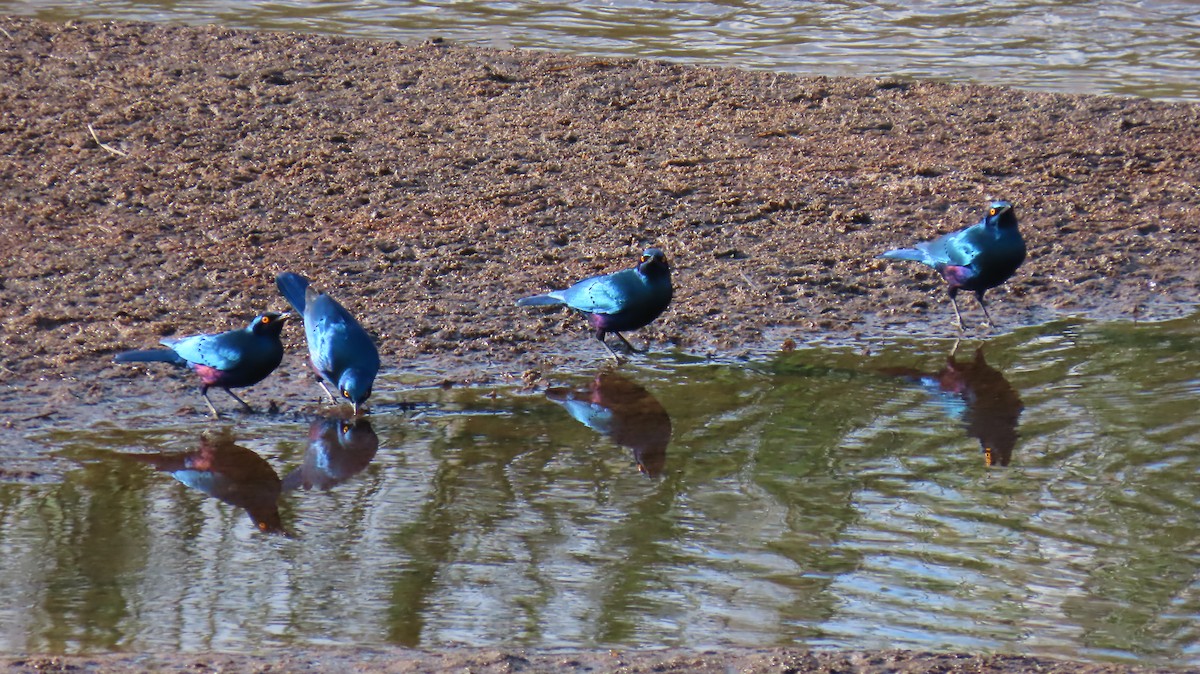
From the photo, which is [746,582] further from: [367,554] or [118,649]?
[118,649]

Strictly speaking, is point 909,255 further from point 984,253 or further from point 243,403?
point 243,403

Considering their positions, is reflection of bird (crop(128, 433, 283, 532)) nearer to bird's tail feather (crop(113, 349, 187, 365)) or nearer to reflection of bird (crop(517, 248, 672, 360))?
bird's tail feather (crop(113, 349, 187, 365))

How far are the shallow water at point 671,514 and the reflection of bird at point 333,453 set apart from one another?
0.01 meters

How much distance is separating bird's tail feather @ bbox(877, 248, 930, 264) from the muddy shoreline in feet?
0.62

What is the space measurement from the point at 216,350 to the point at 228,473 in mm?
629

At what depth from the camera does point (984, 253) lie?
736 centimetres

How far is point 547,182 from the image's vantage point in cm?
926

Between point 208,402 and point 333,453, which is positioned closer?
point 333,453

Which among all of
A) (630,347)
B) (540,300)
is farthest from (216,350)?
(630,347)

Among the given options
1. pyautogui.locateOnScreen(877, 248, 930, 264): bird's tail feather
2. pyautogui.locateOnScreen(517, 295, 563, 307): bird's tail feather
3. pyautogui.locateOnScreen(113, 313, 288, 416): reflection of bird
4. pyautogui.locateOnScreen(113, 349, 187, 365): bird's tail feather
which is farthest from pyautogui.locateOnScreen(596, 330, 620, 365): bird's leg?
pyautogui.locateOnScreen(113, 349, 187, 365): bird's tail feather

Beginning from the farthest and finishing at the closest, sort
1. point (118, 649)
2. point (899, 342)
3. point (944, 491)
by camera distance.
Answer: point (899, 342) < point (944, 491) < point (118, 649)

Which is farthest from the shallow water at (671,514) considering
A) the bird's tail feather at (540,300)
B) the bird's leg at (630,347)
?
the bird's tail feather at (540,300)

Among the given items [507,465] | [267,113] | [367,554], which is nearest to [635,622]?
[367,554]

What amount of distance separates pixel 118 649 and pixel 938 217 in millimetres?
5521
